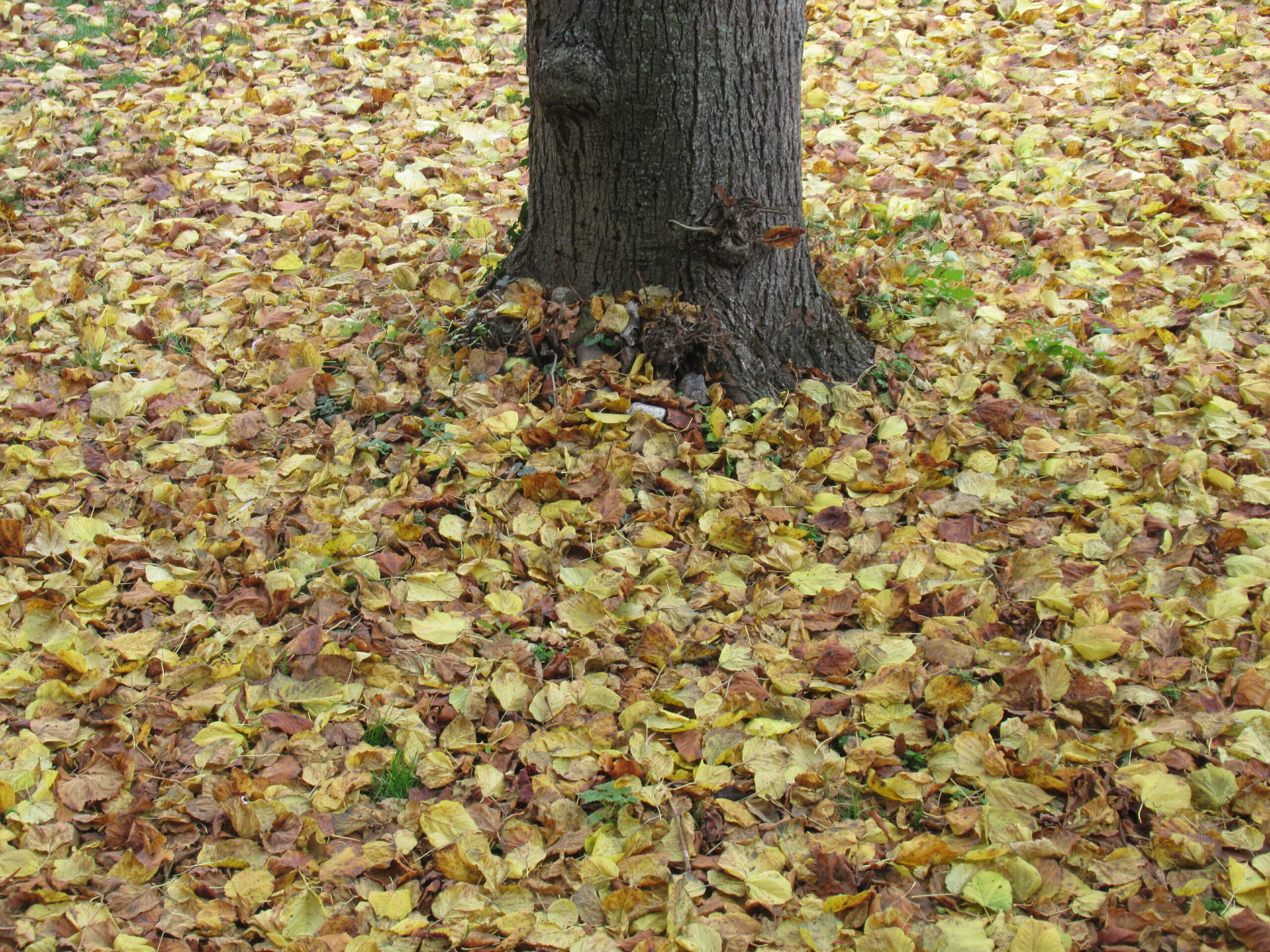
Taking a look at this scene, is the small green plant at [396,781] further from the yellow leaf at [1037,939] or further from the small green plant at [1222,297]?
the small green plant at [1222,297]

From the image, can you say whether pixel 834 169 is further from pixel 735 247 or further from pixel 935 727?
pixel 935 727

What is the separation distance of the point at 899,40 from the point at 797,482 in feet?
10.9

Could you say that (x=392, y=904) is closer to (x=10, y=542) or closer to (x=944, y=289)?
(x=10, y=542)

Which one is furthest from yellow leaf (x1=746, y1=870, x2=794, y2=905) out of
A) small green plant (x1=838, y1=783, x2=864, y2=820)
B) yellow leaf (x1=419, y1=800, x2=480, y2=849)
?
yellow leaf (x1=419, y1=800, x2=480, y2=849)

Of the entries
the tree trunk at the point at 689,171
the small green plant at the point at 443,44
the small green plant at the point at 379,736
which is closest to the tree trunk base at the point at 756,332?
the tree trunk at the point at 689,171

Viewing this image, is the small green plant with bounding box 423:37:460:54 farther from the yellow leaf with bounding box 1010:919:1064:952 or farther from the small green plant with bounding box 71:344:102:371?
the yellow leaf with bounding box 1010:919:1064:952

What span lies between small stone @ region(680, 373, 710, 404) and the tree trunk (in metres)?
0.05

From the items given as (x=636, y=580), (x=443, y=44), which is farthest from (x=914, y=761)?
(x=443, y=44)

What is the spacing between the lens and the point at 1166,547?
2.49 metres

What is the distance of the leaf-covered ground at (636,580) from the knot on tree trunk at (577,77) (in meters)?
0.54

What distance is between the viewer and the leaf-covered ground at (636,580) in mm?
1867

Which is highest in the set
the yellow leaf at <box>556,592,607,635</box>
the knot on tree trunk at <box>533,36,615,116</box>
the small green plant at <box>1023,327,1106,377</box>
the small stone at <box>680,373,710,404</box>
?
the knot on tree trunk at <box>533,36,615,116</box>

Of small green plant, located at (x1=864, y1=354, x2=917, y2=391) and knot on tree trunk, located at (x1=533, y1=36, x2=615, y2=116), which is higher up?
knot on tree trunk, located at (x1=533, y1=36, x2=615, y2=116)

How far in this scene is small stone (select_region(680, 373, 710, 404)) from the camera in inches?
114
